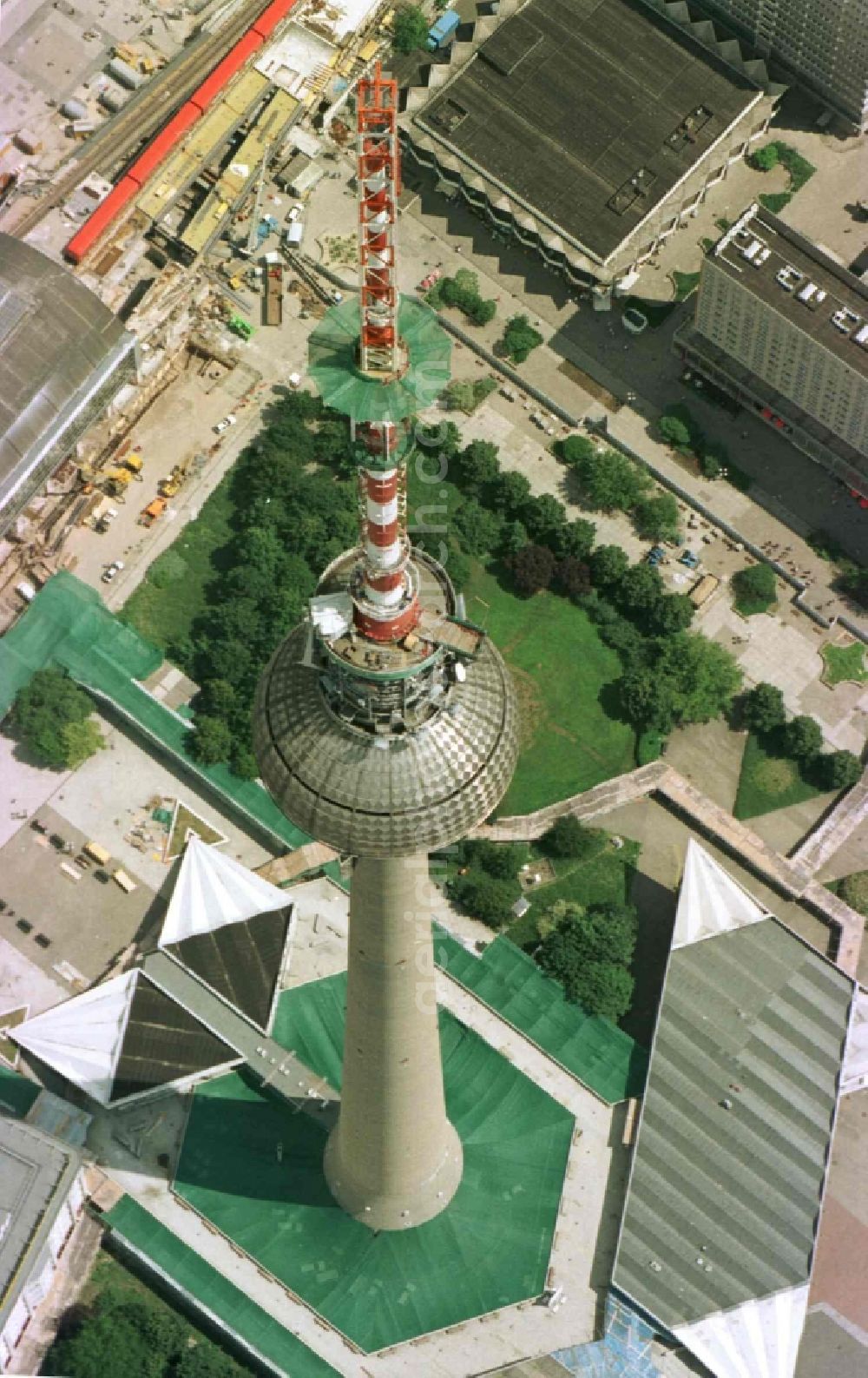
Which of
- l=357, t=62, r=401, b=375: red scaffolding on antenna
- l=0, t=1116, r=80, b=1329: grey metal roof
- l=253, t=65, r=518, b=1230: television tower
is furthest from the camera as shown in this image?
l=0, t=1116, r=80, b=1329: grey metal roof

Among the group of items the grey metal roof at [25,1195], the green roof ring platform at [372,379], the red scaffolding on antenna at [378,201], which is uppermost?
the red scaffolding on antenna at [378,201]

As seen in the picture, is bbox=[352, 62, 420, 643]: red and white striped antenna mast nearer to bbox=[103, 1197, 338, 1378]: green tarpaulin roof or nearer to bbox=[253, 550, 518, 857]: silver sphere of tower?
bbox=[253, 550, 518, 857]: silver sphere of tower

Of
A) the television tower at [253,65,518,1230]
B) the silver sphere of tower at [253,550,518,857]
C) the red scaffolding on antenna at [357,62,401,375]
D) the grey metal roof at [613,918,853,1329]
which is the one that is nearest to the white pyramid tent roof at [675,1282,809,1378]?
the grey metal roof at [613,918,853,1329]

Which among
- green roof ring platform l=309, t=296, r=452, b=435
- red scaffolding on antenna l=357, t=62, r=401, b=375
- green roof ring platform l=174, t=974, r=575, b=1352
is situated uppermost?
red scaffolding on antenna l=357, t=62, r=401, b=375

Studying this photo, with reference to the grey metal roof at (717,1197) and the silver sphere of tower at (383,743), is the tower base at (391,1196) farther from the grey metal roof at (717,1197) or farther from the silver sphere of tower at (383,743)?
the silver sphere of tower at (383,743)

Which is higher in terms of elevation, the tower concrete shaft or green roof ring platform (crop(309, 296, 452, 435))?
green roof ring platform (crop(309, 296, 452, 435))

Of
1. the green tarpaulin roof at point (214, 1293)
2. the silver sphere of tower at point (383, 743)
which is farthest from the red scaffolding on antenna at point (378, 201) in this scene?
the green tarpaulin roof at point (214, 1293)
